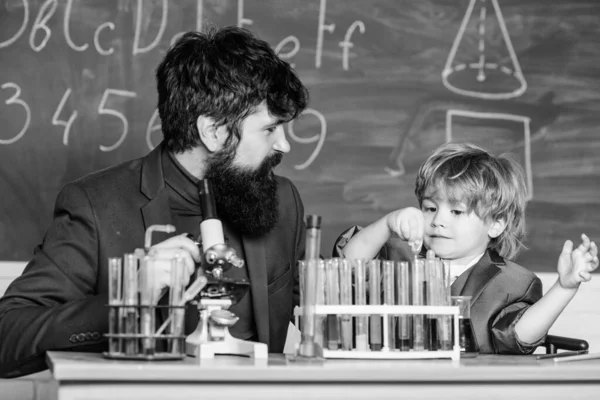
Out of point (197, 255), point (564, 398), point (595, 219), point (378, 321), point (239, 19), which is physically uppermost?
point (239, 19)

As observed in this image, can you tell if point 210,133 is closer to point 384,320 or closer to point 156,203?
point 156,203

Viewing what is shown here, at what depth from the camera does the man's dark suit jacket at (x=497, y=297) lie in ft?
6.38

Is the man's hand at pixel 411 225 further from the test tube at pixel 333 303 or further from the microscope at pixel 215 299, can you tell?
the microscope at pixel 215 299

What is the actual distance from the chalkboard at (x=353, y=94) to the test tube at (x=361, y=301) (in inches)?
48.5

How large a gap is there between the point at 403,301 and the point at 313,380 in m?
0.32

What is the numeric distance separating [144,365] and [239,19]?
5.85 feet

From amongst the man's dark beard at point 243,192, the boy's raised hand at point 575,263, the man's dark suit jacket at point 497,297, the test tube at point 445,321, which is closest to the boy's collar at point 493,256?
the man's dark suit jacket at point 497,297

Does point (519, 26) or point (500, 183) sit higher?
point (519, 26)

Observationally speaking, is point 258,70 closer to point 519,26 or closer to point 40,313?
point 40,313

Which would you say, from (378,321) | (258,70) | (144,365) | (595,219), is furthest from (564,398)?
(595,219)

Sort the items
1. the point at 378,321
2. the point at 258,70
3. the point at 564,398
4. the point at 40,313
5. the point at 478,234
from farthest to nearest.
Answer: the point at 478,234, the point at 258,70, the point at 40,313, the point at 378,321, the point at 564,398

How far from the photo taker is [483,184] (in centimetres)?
227

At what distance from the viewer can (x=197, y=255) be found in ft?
5.21

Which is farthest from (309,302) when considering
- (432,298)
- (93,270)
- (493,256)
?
(493,256)
